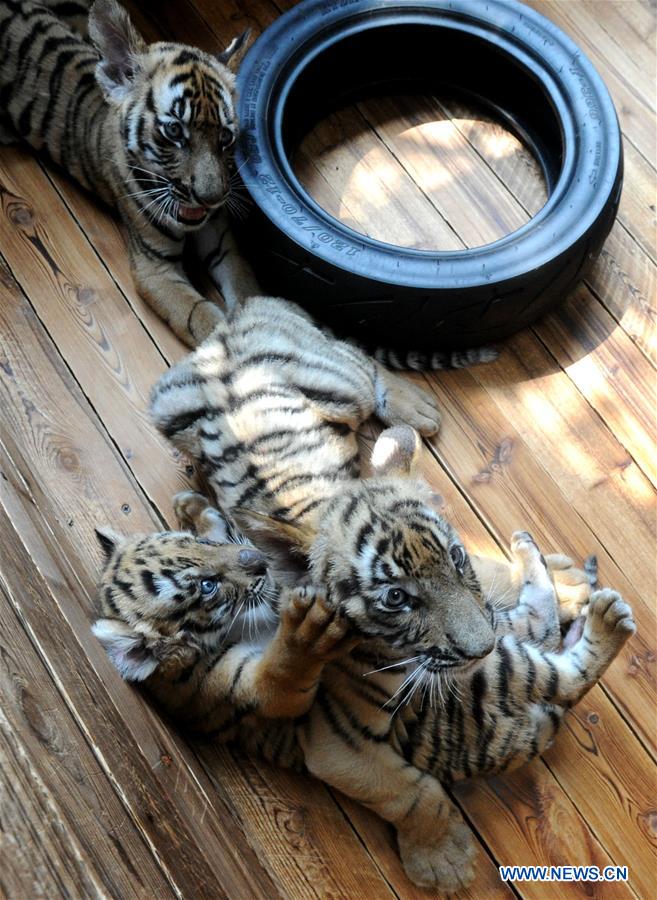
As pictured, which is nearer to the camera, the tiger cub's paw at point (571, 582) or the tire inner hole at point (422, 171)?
the tiger cub's paw at point (571, 582)

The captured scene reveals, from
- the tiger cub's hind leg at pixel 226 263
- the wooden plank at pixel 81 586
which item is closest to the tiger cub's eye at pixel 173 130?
the tiger cub's hind leg at pixel 226 263

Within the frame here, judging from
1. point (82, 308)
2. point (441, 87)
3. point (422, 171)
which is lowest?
point (82, 308)

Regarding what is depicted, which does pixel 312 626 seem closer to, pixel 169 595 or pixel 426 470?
pixel 169 595

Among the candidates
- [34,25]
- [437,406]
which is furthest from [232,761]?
[34,25]

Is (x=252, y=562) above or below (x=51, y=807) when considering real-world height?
below

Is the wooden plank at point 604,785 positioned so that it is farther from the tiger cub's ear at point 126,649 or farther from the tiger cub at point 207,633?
the tiger cub's ear at point 126,649

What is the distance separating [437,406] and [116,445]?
970 mm

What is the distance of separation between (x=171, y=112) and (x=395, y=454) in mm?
1231

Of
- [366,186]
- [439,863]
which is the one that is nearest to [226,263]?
[366,186]

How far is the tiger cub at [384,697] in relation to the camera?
2.08m

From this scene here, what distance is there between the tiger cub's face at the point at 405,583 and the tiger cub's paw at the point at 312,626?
49 millimetres

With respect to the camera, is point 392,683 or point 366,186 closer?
point 392,683

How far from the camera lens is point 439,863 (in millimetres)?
2293

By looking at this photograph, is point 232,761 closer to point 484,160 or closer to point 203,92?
point 203,92
